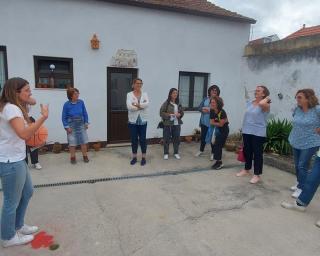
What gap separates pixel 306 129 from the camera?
401 centimetres

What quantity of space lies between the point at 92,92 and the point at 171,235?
14.9ft

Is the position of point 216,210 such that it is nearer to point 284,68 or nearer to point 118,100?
point 118,100

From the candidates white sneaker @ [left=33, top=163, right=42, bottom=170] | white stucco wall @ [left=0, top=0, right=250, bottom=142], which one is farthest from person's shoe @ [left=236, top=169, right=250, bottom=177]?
white sneaker @ [left=33, top=163, right=42, bottom=170]

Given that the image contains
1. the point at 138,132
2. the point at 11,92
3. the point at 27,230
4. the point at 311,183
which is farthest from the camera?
the point at 138,132

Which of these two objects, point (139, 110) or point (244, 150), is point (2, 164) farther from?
point (244, 150)

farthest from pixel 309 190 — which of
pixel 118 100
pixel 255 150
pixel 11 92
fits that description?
pixel 118 100

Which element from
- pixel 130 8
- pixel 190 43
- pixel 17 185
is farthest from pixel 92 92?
pixel 17 185

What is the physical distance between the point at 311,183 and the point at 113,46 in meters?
5.27

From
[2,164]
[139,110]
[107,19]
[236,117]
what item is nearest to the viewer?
[2,164]

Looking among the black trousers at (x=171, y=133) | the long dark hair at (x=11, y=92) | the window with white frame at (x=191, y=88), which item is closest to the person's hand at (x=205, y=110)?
the black trousers at (x=171, y=133)

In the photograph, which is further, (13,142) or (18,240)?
(18,240)

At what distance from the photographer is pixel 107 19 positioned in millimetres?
6562

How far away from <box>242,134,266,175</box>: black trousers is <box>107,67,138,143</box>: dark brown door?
3478mm

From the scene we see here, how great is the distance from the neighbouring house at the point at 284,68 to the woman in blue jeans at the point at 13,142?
20.2ft
